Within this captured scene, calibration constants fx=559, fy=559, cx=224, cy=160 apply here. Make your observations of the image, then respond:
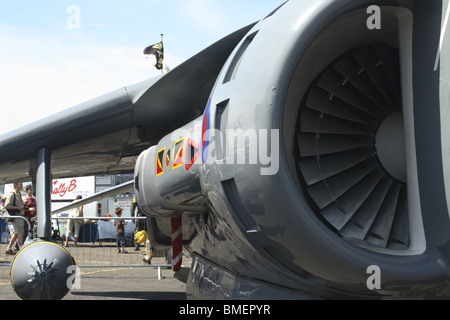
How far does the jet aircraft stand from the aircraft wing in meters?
1.04

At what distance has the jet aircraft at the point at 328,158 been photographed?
2434mm

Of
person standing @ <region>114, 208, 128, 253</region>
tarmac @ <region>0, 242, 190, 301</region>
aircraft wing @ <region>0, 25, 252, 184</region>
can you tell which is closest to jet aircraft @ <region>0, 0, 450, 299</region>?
aircraft wing @ <region>0, 25, 252, 184</region>

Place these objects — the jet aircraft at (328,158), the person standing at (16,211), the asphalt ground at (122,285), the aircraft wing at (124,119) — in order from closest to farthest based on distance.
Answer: the jet aircraft at (328,158) → the aircraft wing at (124,119) → the asphalt ground at (122,285) → the person standing at (16,211)

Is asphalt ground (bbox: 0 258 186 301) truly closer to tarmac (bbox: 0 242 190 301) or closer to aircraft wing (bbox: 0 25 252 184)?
tarmac (bbox: 0 242 190 301)

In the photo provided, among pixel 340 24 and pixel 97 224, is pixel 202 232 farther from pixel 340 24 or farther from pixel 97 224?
pixel 97 224

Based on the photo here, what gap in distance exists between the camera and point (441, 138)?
2516 millimetres

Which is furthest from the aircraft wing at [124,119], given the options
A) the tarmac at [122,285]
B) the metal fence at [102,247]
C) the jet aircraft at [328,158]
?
the metal fence at [102,247]

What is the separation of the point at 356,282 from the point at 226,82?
3.78ft

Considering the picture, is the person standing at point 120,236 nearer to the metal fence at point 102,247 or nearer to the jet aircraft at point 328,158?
the metal fence at point 102,247

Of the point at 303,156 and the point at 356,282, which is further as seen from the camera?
the point at 303,156

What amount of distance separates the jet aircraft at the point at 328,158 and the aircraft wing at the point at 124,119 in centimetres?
104

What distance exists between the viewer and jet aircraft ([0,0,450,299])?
2434 millimetres

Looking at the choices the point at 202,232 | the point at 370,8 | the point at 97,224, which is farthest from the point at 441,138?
the point at 97,224
